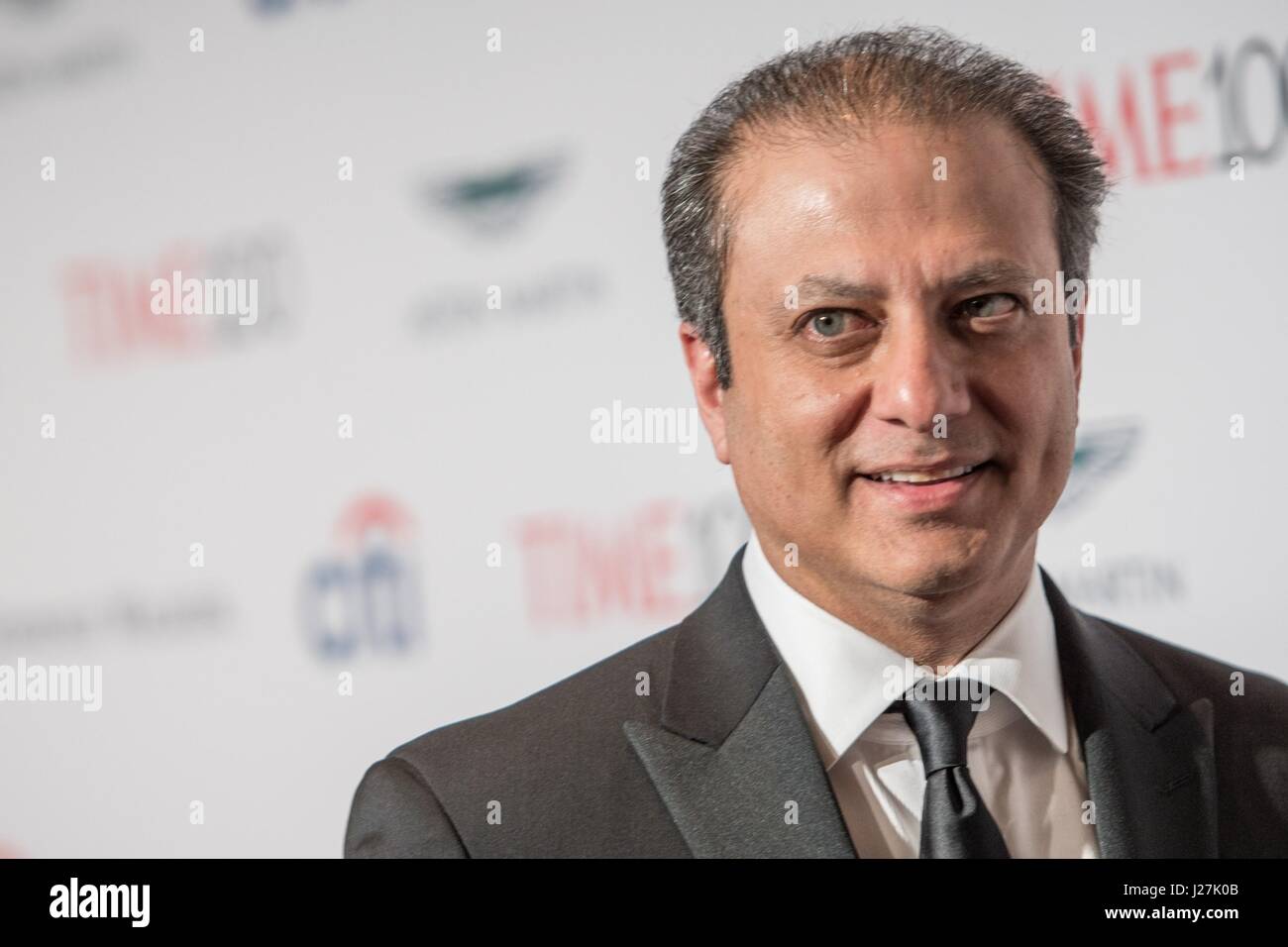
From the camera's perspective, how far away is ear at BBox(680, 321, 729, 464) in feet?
4.60

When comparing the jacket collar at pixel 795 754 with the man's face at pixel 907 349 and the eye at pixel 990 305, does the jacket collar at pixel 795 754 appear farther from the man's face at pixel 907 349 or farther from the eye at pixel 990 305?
the eye at pixel 990 305

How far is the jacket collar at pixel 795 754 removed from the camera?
1277 millimetres

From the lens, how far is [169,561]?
77.1 inches

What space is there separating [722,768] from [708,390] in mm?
368

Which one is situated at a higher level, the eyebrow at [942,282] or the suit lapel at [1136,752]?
the eyebrow at [942,282]

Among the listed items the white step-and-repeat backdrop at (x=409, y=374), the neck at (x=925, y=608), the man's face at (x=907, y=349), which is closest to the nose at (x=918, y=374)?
the man's face at (x=907, y=349)

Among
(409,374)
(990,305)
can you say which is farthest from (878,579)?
(409,374)

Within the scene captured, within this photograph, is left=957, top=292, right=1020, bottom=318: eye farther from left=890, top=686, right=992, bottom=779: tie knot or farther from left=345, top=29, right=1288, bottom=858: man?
left=890, top=686, right=992, bottom=779: tie knot

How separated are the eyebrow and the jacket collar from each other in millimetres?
327

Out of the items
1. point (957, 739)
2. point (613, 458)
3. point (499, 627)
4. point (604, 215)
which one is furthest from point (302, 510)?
point (957, 739)

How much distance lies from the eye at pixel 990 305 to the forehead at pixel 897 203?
36 mm
